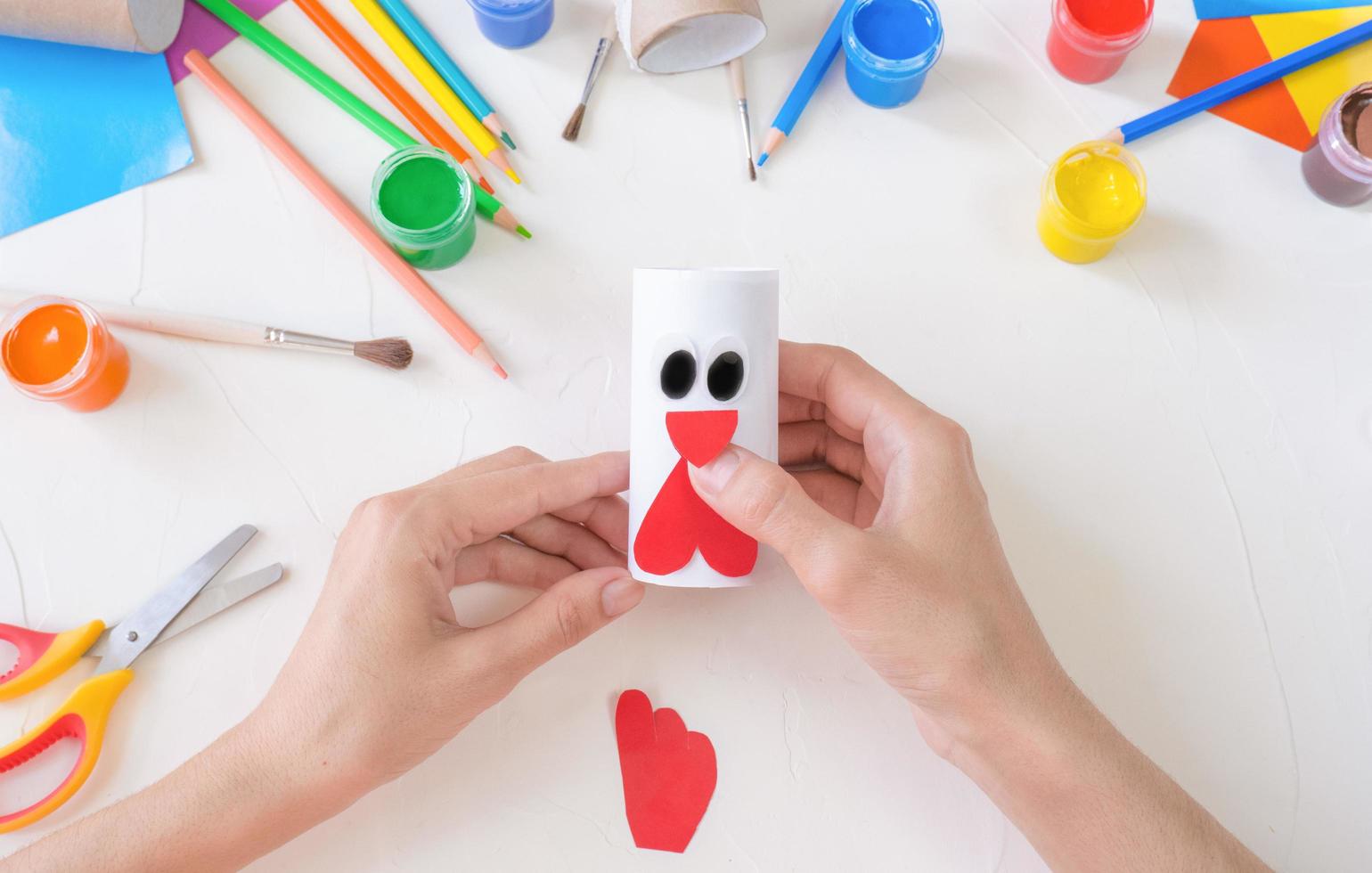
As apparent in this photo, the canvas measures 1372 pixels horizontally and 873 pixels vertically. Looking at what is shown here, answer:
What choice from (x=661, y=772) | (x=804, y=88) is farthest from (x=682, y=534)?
(x=804, y=88)

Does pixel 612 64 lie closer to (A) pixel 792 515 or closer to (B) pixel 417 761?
(A) pixel 792 515

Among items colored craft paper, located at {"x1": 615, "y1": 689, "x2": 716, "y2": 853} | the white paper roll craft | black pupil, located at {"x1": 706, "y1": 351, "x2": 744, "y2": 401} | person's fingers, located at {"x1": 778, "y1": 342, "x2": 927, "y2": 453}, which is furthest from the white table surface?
black pupil, located at {"x1": 706, "y1": 351, "x2": 744, "y2": 401}

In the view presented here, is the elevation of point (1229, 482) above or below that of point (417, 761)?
below

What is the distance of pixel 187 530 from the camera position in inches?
49.9

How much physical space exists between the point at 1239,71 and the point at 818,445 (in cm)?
89

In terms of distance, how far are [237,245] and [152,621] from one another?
530mm

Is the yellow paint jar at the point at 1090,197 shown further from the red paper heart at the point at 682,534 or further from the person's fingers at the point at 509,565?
the person's fingers at the point at 509,565

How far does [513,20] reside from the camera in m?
1.38

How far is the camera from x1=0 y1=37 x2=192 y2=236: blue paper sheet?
4.53ft

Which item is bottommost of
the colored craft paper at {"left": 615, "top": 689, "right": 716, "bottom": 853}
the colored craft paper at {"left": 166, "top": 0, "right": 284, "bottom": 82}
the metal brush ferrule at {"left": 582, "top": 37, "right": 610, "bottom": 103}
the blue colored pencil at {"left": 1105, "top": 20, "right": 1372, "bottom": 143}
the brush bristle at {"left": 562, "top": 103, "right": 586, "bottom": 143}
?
the colored craft paper at {"left": 615, "top": 689, "right": 716, "bottom": 853}

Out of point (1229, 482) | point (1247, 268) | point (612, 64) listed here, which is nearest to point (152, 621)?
point (612, 64)

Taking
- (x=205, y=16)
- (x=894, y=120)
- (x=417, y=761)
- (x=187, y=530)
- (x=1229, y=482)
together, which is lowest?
(x=1229, y=482)

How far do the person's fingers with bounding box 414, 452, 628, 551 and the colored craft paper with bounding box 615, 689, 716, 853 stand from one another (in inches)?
10.6

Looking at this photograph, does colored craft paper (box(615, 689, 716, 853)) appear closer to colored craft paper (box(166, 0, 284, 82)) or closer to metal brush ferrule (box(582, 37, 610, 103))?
metal brush ferrule (box(582, 37, 610, 103))
